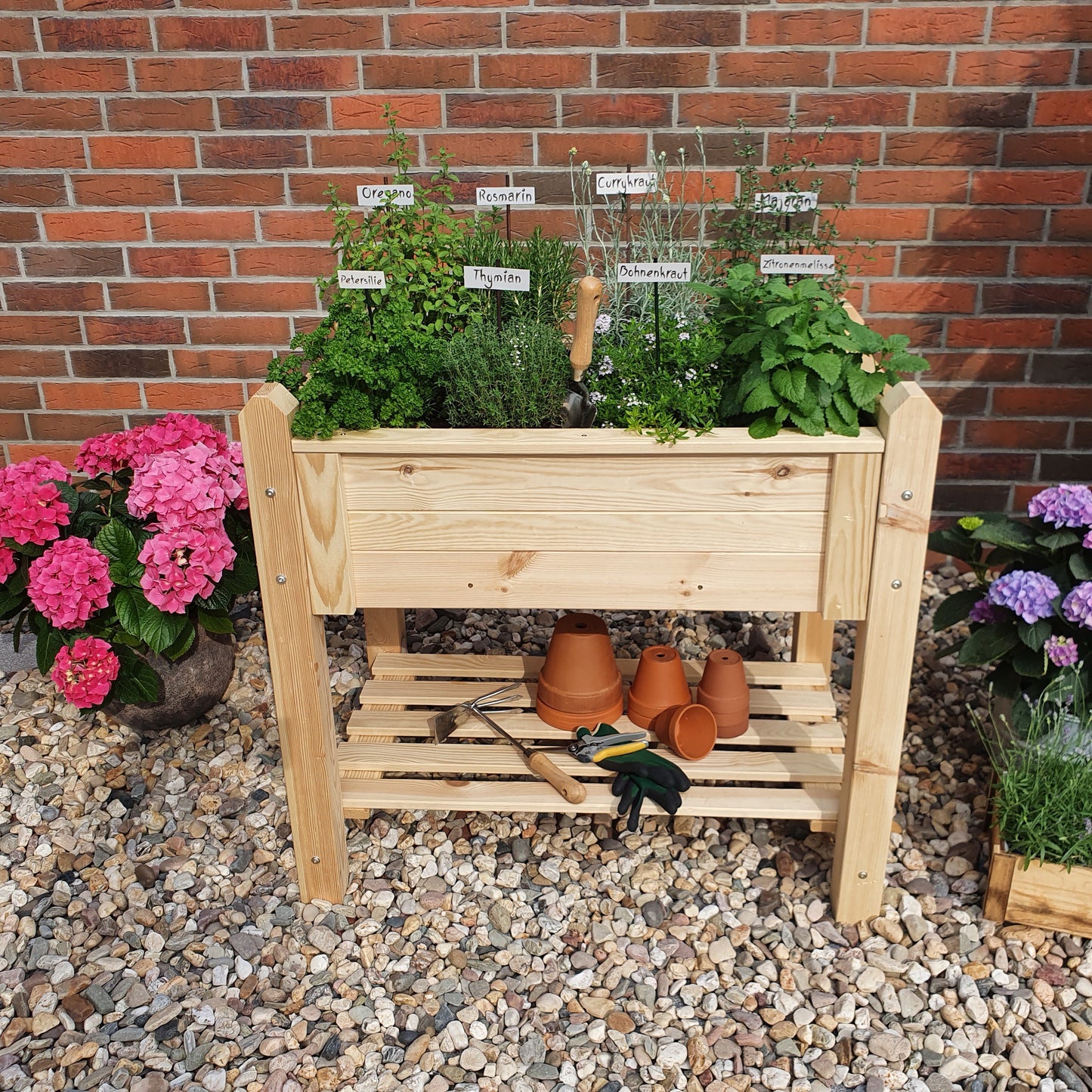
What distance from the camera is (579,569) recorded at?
1896 mm

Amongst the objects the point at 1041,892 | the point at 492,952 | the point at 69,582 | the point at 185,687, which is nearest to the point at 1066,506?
the point at 1041,892

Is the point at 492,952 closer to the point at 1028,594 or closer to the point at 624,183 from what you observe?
the point at 1028,594

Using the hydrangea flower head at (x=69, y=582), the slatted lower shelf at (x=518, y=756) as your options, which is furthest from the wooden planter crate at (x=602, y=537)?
the hydrangea flower head at (x=69, y=582)

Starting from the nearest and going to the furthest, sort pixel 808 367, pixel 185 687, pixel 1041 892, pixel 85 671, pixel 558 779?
pixel 808 367
pixel 1041 892
pixel 558 779
pixel 85 671
pixel 185 687

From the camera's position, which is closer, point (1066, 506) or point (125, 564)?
point (1066, 506)

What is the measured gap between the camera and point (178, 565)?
A: 2338mm

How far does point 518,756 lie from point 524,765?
0.10ft

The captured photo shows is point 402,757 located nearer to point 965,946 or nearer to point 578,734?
point 578,734

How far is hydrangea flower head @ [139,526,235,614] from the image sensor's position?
233 centimetres

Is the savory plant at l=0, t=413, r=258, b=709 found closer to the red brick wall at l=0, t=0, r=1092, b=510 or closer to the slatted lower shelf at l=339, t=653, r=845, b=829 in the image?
the slatted lower shelf at l=339, t=653, r=845, b=829

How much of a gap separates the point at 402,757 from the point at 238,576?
2.01 feet

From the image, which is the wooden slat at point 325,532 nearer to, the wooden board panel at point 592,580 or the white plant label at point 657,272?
the wooden board panel at point 592,580

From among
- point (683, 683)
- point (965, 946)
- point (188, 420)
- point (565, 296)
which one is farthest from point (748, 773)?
point (188, 420)

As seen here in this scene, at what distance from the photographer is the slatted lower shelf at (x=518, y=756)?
2139 millimetres
